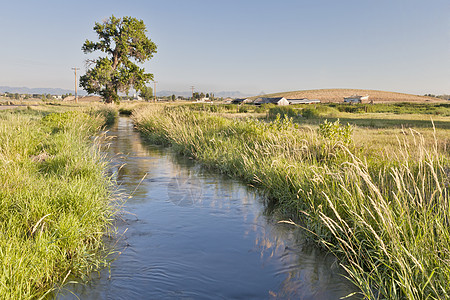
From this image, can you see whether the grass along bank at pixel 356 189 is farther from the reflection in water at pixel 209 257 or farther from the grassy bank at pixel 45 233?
the grassy bank at pixel 45 233

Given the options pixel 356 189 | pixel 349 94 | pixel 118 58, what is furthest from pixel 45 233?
pixel 349 94

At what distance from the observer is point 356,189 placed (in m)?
5.70

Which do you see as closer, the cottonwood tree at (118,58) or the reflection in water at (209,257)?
the reflection in water at (209,257)

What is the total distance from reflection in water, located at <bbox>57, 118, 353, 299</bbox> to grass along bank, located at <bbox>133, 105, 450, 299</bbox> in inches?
18.3

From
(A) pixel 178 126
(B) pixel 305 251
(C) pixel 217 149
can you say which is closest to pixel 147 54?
(A) pixel 178 126

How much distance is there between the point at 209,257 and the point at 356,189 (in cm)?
241

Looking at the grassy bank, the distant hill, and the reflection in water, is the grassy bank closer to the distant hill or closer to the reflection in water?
the reflection in water

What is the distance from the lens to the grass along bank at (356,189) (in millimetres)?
3531

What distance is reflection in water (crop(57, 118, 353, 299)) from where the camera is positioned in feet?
14.3

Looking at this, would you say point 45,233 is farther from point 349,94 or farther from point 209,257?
point 349,94

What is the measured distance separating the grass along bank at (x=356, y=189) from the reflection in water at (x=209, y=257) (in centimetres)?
47

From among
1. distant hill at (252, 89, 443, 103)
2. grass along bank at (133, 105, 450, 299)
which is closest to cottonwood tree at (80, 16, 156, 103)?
grass along bank at (133, 105, 450, 299)

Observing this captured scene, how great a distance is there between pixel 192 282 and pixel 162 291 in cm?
39

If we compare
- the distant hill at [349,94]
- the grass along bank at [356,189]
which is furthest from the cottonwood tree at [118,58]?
the distant hill at [349,94]
